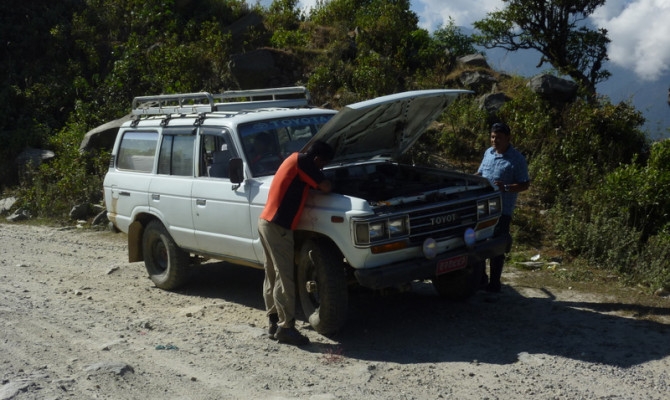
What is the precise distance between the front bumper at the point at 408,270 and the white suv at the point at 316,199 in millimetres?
10

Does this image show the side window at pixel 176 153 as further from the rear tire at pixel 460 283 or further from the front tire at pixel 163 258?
the rear tire at pixel 460 283

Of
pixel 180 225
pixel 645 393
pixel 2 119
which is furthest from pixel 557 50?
pixel 2 119

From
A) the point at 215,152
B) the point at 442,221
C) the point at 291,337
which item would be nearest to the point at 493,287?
the point at 442,221

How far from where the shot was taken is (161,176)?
8.18 m

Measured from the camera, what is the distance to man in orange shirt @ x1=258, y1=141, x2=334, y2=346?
244 inches

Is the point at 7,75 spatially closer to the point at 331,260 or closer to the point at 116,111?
the point at 116,111

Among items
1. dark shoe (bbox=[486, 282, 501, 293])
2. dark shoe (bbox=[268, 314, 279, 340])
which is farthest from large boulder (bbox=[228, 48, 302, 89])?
dark shoe (bbox=[268, 314, 279, 340])

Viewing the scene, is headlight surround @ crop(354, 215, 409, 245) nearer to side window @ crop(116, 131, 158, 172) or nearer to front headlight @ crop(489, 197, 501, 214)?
front headlight @ crop(489, 197, 501, 214)

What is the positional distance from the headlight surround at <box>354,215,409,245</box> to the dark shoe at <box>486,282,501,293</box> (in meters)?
1.98

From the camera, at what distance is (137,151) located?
8727mm

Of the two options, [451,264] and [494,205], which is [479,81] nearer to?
[494,205]

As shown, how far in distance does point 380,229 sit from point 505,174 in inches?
81.9

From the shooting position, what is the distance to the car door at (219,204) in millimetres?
7059

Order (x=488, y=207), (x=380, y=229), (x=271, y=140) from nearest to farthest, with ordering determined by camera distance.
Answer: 1. (x=380, y=229)
2. (x=488, y=207)
3. (x=271, y=140)
